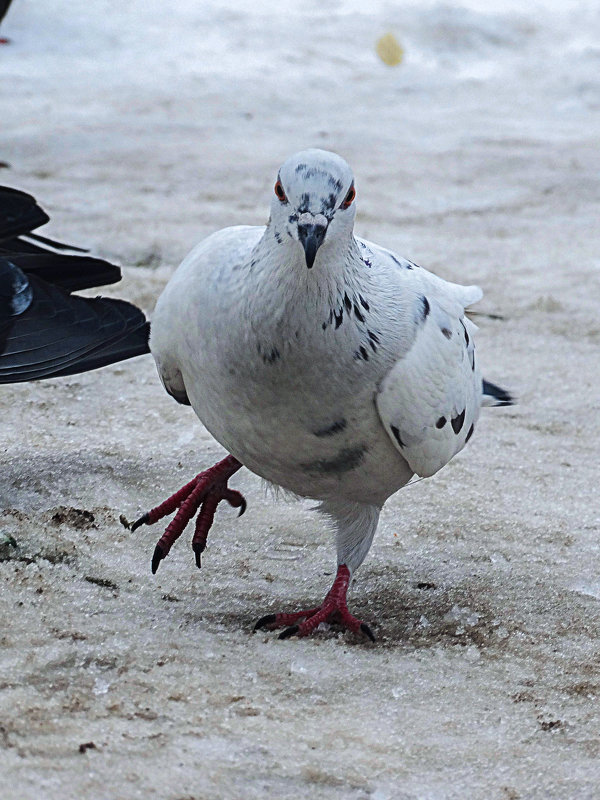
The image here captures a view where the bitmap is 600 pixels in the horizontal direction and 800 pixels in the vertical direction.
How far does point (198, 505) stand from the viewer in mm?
3561

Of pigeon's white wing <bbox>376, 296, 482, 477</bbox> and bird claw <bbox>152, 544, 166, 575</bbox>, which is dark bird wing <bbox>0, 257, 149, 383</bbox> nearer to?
bird claw <bbox>152, 544, 166, 575</bbox>

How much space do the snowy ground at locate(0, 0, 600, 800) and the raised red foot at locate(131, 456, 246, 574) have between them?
12cm

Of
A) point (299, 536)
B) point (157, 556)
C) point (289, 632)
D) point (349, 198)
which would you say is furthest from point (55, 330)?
point (349, 198)

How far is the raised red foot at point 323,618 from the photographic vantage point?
3.15 metres

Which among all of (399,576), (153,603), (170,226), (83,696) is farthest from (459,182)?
(83,696)

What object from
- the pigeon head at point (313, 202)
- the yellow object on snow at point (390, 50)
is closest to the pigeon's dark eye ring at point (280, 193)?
the pigeon head at point (313, 202)

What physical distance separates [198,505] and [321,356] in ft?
3.57

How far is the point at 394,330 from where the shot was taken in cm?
284

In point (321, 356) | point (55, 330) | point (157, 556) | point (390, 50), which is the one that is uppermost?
point (390, 50)

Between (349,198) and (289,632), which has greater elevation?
(349,198)

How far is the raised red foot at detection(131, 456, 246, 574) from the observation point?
346 cm

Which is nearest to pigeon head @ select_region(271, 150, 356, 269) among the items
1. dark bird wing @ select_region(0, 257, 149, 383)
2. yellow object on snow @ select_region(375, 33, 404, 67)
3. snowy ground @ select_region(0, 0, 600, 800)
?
snowy ground @ select_region(0, 0, 600, 800)

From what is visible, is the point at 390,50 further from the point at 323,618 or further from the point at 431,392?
the point at 323,618

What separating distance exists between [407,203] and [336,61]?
3403 mm
